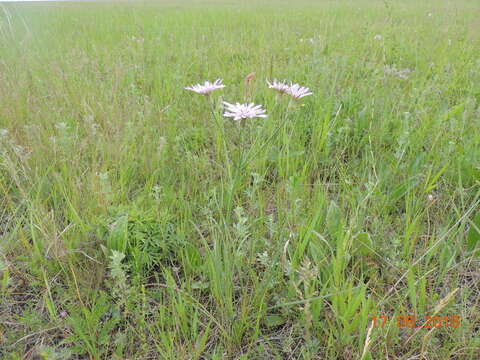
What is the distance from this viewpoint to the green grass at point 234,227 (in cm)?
93

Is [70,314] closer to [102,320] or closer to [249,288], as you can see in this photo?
[102,320]

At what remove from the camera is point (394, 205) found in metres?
1.38

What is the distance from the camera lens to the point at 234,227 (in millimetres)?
1239

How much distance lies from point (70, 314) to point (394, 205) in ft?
4.13

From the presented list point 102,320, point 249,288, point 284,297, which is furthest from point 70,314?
point 284,297

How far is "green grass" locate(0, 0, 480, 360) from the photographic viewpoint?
0.93 metres
